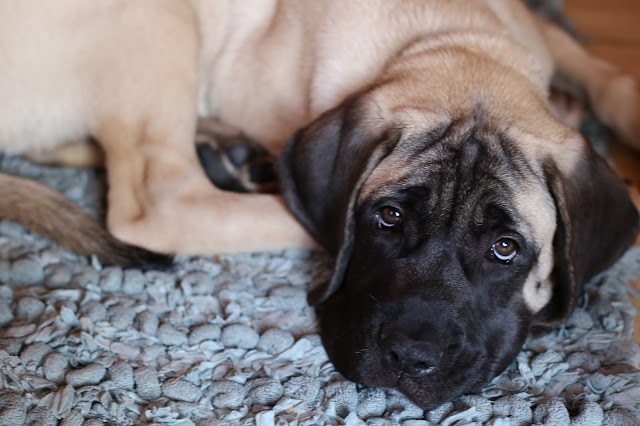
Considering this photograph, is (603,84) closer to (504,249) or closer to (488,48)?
(488,48)

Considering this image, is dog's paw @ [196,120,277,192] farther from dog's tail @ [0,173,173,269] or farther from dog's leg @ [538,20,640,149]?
dog's leg @ [538,20,640,149]

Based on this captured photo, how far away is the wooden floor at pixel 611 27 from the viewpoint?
13.9 ft

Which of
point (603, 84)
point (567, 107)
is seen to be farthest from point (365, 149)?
point (603, 84)

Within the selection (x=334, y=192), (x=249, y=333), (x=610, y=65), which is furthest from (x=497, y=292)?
(x=610, y=65)

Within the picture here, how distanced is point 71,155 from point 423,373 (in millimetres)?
1926

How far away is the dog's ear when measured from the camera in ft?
6.82

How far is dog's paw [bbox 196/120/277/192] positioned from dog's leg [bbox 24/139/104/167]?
466 mm

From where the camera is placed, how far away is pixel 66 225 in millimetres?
2566

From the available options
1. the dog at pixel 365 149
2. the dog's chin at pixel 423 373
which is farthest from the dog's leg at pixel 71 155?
the dog's chin at pixel 423 373

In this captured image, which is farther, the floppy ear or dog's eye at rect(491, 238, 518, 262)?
the floppy ear

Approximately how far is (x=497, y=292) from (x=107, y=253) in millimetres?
1354

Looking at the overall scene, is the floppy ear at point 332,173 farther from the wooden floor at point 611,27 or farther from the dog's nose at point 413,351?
the wooden floor at point 611,27

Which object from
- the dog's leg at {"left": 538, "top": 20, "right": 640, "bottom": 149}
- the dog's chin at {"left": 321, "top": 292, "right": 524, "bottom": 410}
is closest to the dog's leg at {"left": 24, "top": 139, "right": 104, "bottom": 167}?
the dog's chin at {"left": 321, "top": 292, "right": 524, "bottom": 410}

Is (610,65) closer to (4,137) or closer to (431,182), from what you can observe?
(431,182)
